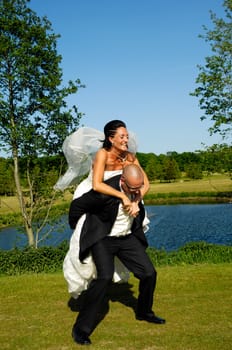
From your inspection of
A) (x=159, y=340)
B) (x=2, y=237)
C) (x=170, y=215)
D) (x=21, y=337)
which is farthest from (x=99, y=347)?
(x=170, y=215)

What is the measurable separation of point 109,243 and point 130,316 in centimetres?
121

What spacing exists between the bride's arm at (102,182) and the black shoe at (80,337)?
157cm

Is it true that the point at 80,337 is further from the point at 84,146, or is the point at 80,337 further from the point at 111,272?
the point at 84,146

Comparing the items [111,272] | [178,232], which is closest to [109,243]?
[111,272]

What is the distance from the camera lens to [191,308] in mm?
5840

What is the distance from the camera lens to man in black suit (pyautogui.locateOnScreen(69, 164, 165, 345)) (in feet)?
16.1

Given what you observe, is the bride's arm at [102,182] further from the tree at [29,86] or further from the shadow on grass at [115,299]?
the tree at [29,86]

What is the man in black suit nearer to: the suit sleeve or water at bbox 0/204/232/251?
the suit sleeve

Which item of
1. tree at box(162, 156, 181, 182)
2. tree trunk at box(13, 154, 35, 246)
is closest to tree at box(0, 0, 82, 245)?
tree trunk at box(13, 154, 35, 246)

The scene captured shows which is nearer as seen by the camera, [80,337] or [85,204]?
[80,337]

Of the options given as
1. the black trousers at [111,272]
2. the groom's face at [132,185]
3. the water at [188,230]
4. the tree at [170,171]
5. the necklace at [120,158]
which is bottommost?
the water at [188,230]

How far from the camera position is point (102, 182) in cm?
509

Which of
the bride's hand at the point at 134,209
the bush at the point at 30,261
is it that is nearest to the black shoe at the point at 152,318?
the bride's hand at the point at 134,209

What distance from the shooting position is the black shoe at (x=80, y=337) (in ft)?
15.7
